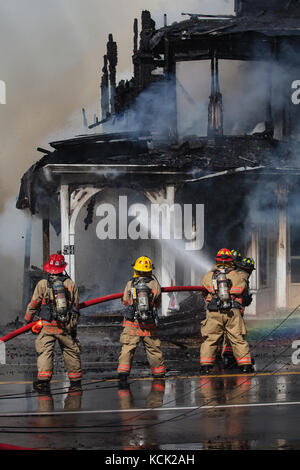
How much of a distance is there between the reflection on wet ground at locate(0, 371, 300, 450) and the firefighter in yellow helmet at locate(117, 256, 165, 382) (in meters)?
0.29

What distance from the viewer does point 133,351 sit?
10445 millimetres

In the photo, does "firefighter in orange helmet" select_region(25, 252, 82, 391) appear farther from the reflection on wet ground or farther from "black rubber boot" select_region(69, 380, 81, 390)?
the reflection on wet ground

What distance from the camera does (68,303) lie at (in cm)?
1019

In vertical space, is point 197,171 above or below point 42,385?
above

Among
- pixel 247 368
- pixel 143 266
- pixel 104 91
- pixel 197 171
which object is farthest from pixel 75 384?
pixel 104 91

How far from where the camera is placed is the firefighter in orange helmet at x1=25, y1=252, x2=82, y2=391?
998 cm

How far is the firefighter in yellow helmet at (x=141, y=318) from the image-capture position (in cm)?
1030

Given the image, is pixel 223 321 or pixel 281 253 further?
pixel 281 253

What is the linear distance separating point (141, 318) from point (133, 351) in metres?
0.49

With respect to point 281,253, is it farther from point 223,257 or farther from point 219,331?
point 219,331

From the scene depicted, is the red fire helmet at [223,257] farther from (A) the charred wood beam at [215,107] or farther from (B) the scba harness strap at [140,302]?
(A) the charred wood beam at [215,107]

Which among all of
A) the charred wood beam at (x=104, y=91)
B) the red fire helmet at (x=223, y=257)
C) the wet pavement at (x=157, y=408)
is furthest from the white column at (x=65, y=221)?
the charred wood beam at (x=104, y=91)

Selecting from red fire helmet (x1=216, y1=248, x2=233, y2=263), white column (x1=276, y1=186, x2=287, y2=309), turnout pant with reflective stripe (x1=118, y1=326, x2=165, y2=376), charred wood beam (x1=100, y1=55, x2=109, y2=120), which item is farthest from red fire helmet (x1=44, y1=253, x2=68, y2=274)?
charred wood beam (x1=100, y1=55, x2=109, y2=120)

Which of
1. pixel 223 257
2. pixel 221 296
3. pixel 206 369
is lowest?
pixel 206 369
